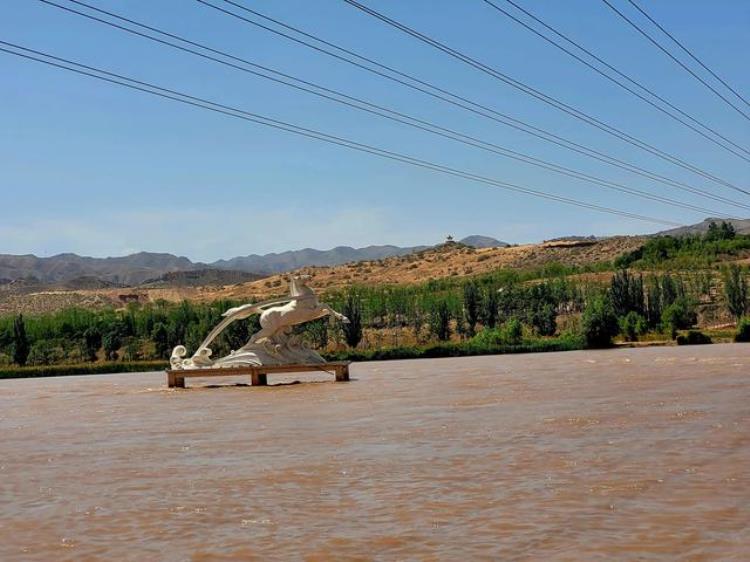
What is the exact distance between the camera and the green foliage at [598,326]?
69.8 meters

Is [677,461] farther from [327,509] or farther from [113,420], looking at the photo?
[113,420]

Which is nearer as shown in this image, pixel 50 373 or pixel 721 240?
pixel 50 373

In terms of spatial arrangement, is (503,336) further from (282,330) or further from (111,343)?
(282,330)

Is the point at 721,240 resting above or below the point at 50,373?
above

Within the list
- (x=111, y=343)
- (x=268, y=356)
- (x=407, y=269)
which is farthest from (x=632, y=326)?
(x=407, y=269)

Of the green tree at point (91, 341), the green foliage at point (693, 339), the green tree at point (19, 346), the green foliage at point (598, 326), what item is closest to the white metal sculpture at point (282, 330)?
the green foliage at point (598, 326)

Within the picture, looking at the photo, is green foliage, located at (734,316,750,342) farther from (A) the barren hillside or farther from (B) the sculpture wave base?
(A) the barren hillside

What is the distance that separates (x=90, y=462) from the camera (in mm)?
14203

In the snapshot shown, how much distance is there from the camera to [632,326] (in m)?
77.2

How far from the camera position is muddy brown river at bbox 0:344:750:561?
8.08 m

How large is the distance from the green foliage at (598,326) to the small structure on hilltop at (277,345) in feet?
132

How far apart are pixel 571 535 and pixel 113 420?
1561 cm

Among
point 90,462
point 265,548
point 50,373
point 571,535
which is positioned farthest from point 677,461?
point 50,373

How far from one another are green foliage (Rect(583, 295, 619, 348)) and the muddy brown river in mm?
47755
